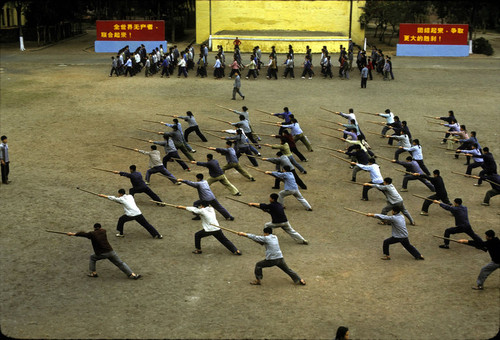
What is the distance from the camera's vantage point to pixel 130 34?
4334 cm

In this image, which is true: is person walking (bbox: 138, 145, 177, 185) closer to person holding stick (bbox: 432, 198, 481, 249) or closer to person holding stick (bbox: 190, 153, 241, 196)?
person holding stick (bbox: 190, 153, 241, 196)

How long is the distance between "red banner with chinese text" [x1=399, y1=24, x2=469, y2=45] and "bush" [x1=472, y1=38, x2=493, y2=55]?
8.40ft

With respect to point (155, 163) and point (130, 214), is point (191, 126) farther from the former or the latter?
point (130, 214)

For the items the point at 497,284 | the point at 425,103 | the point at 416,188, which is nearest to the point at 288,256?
the point at 497,284

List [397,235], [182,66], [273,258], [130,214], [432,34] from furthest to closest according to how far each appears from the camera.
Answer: [432,34] → [182,66] → [130,214] → [397,235] → [273,258]

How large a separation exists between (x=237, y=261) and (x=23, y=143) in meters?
12.3

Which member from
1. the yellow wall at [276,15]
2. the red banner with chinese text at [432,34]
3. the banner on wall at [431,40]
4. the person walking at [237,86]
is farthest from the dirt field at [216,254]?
the yellow wall at [276,15]

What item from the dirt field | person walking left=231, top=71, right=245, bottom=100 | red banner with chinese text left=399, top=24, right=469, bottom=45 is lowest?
the dirt field

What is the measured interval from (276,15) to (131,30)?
12552 mm

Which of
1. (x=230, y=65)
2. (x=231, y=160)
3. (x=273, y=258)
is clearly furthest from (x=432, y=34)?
(x=273, y=258)

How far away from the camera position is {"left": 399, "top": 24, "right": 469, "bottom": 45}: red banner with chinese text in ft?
142

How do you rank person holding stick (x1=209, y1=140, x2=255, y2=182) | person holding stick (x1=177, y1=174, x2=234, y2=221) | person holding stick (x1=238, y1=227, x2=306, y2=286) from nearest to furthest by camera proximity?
person holding stick (x1=238, y1=227, x2=306, y2=286) → person holding stick (x1=177, y1=174, x2=234, y2=221) → person holding stick (x1=209, y1=140, x2=255, y2=182)

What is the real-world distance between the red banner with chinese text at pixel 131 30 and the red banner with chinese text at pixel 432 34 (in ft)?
55.2

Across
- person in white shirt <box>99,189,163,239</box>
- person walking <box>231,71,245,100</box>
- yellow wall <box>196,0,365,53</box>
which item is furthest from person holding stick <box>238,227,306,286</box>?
yellow wall <box>196,0,365,53</box>
